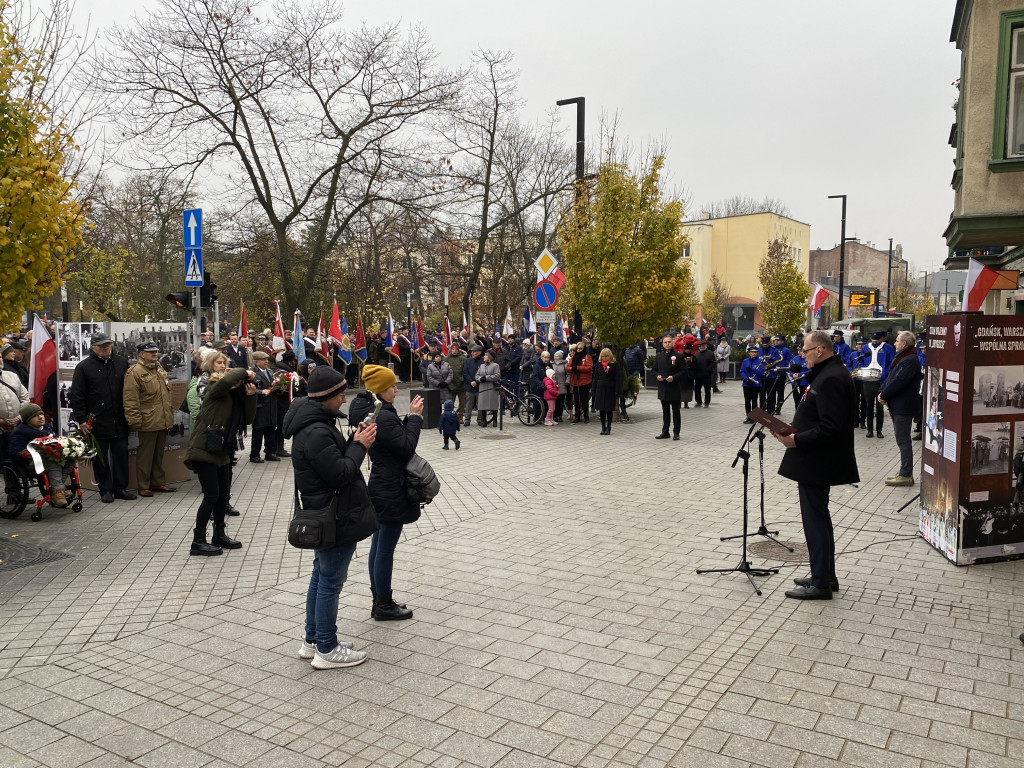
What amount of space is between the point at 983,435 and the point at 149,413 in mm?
9128

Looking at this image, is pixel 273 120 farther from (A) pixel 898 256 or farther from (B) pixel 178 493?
(A) pixel 898 256

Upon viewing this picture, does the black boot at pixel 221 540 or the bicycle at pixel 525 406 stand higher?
the bicycle at pixel 525 406

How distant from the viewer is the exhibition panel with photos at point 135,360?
10.4 m

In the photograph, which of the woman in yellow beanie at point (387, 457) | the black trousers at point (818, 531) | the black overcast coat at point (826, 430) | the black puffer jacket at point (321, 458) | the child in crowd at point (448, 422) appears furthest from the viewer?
the child in crowd at point (448, 422)

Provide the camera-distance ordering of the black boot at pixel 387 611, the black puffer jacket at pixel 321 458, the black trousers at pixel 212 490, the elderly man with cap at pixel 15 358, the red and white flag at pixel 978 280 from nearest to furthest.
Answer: the black puffer jacket at pixel 321 458 → the black boot at pixel 387 611 → the black trousers at pixel 212 490 → the red and white flag at pixel 978 280 → the elderly man with cap at pixel 15 358

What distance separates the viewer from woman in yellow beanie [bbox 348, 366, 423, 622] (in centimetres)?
527

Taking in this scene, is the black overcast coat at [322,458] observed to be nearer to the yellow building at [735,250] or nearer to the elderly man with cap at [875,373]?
the elderly man with cap at [875,373]

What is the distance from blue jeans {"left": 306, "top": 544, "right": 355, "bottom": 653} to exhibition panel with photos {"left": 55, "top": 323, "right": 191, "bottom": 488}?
247 inches

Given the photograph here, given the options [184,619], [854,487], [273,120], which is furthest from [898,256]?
[184,619]

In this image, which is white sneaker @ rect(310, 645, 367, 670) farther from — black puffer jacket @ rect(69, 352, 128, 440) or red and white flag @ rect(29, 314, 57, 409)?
red and white flag @ rect(29, 314, 57, 409)

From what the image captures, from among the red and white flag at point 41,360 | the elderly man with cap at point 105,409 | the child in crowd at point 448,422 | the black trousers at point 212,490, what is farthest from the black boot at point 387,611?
the child in crowd at point 448,422

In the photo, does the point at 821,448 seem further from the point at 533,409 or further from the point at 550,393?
the point at 533,409

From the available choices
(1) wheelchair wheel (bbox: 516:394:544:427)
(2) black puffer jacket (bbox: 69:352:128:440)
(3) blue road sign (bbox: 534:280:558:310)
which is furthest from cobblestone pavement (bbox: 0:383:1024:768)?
(3) blue road sign (bbox: 534:280:558:310)

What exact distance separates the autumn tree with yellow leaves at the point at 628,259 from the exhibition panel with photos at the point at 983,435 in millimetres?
10057
